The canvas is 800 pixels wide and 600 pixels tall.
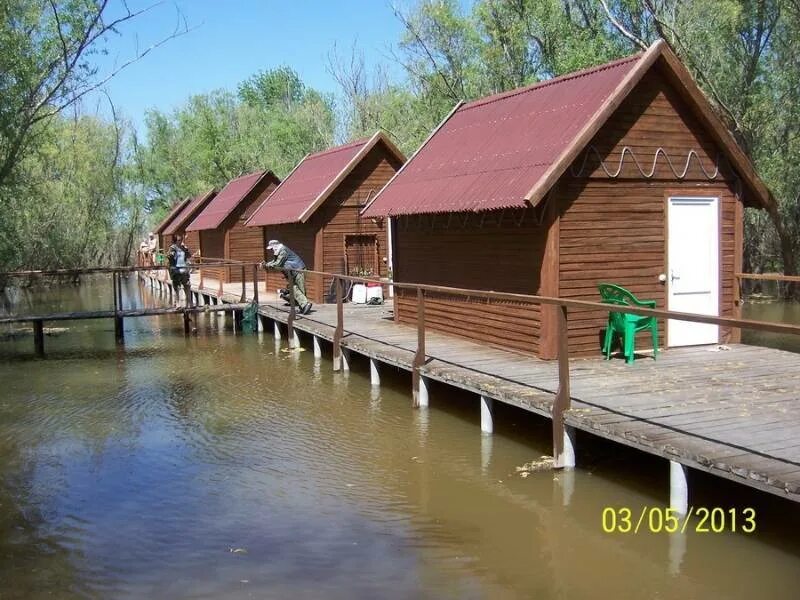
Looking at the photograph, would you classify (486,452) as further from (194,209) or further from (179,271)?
(194,209)

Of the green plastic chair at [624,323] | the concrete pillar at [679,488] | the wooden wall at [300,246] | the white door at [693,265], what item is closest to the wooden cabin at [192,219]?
the wooden wall at [300,246]

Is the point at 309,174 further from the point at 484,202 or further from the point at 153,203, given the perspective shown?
the point at 153,203

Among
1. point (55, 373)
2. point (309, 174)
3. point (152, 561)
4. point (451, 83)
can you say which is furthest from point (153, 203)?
point (152, 561)

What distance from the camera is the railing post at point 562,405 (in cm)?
772

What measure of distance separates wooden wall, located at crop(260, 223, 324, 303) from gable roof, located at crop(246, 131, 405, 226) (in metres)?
0.62

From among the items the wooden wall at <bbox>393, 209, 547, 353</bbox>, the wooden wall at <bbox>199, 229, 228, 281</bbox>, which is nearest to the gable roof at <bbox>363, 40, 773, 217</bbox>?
the wooden wall at <bbox>393, 209, 547, 353</bbox>

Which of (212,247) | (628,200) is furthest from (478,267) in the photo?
(212,247)

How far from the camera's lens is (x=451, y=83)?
36094mm

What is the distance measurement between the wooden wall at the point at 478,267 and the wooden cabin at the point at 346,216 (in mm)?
6284

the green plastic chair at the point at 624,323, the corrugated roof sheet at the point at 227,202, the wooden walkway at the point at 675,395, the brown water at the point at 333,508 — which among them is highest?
the corrugated roof sheet at the point at 227,202

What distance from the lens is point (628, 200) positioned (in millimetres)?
11383

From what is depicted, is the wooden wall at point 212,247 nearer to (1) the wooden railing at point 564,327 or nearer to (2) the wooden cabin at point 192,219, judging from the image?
(2) the wooden cabin at point 192,219
